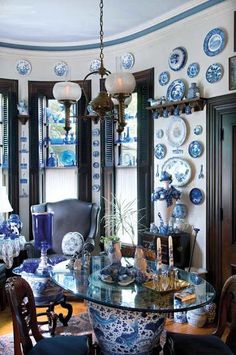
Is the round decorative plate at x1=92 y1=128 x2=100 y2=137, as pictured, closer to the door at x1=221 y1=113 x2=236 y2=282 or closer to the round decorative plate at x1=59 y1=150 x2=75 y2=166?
the round decorative plate at x1=59 y1=150 x2=75 y2=166

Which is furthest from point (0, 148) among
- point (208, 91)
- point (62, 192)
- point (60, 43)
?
point (208, 91)

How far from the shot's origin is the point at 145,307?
197 centimetres

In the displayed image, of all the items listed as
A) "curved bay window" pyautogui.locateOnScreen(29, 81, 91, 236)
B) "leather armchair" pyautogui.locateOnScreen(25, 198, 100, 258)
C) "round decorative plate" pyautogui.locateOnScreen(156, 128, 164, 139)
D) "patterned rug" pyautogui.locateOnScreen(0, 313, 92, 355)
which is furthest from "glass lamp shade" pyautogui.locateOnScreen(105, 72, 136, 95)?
"curved bay window" pyautogui.locateOnScreen(29, 81, 91, 236)

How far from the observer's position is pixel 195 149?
151 inches

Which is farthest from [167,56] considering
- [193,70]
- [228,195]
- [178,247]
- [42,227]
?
[42,227]

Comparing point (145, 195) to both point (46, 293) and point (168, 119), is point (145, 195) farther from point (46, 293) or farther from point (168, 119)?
point (46, 293)

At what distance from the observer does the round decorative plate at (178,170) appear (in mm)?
3883

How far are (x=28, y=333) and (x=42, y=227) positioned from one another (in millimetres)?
1284

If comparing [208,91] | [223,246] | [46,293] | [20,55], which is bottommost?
[46,293]

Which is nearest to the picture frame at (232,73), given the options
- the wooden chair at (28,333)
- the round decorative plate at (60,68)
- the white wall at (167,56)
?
the white wall at (167,56)

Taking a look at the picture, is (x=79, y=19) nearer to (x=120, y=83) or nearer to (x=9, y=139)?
(x=9, y=139)

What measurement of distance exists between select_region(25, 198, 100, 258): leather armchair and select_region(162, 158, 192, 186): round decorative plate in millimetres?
1097

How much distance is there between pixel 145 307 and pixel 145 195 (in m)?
2.46

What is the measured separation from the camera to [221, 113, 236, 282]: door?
3494 millimetres
